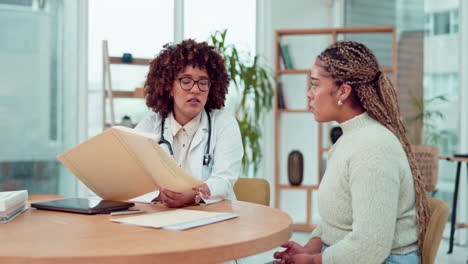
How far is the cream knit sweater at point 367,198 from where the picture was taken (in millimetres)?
1341

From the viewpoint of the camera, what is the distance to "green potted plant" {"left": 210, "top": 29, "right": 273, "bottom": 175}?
4.89 meters

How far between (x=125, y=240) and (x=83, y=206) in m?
0.48

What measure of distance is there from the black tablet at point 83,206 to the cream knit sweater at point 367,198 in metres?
0.63

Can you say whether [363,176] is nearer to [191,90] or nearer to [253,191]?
[253,191]

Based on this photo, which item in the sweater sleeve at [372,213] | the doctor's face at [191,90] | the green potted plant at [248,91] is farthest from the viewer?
the green potted plant at [248,91]

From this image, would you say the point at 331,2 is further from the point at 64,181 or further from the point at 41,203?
the point at 41,203

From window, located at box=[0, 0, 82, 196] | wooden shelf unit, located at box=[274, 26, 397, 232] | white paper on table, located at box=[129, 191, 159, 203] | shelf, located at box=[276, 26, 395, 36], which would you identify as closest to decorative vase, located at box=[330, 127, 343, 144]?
wooden shelf unit, located at box=[274, 26, 397, 232]

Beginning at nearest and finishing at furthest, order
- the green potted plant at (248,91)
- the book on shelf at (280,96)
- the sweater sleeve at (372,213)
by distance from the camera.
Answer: the sweater sleeve at (372,213) → the green potted plant at (248,91) → the book on shelf at (280,96)

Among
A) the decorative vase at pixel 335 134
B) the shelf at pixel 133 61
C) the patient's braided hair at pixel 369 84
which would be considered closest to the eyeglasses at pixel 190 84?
the patient's braided hair at pixel 369 84

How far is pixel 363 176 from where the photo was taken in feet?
4.48

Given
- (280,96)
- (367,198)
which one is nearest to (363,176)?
(367,198)

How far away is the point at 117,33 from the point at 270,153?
198 cm

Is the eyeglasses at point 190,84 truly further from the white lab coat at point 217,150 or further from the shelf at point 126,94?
the shelf at point 126,94

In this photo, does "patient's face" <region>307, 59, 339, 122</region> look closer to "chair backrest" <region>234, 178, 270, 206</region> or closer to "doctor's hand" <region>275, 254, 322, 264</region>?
"doctor's hand" <region>275, 254, 322, 264</region>
